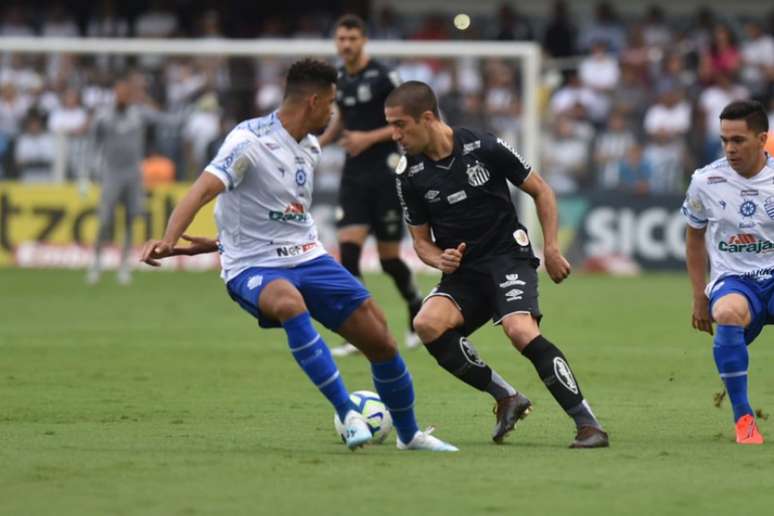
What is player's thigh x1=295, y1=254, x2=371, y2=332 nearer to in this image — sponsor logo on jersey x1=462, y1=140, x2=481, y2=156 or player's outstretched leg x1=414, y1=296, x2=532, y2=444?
player's outstretched leg x1=414, y1=296, x2=532, y2=444

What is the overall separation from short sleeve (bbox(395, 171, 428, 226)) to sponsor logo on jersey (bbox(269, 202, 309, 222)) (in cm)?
62

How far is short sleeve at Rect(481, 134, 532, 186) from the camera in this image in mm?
8914

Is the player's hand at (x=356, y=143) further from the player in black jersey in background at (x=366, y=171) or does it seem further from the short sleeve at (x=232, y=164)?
the short sleeve at (x=232, y=164)

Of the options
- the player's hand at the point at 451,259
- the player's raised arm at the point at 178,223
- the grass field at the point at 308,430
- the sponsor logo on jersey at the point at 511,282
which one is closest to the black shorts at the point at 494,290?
the sponsor logo on jersey at the point at 511,282

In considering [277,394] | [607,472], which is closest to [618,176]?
[277,394]

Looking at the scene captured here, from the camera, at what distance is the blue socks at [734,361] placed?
8836 mm

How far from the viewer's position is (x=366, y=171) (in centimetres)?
1405

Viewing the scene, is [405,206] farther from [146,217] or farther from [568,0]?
[568,0]

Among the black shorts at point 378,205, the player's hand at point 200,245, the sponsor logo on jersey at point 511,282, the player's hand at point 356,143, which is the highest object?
the player's hand at point 200,245

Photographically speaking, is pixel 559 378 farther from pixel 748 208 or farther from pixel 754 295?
pixel 748 208

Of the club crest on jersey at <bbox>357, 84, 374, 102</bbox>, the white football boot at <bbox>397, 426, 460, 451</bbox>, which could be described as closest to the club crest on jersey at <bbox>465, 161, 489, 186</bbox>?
the white football boot at <bbox>397, 426, 460, 451</bbox>

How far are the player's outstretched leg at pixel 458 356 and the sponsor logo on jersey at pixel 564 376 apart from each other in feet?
1.31

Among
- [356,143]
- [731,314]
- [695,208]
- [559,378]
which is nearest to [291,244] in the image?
[559,378]

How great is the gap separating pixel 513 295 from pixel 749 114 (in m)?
1.65
